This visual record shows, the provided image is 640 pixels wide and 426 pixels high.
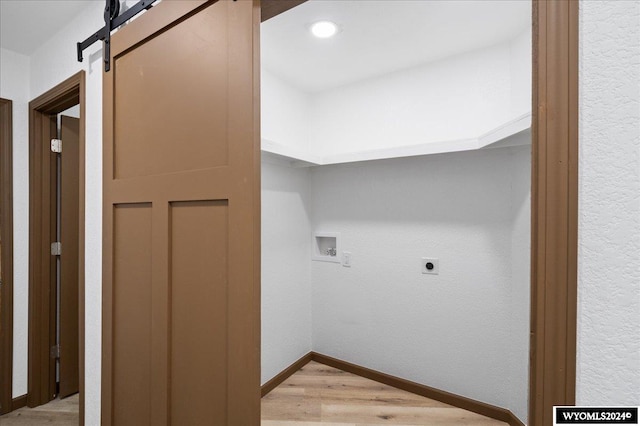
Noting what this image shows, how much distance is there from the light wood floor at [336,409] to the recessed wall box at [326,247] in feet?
3.29

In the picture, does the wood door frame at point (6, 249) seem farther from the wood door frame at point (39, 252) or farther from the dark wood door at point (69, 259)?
the dark wood door at point (69, 259)

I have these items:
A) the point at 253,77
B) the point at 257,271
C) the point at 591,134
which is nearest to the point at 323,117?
the point at 253,77

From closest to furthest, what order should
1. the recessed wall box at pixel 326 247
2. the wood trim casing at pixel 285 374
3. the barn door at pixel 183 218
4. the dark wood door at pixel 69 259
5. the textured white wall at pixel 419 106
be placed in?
the barn door at pixel 183 218
the textured white wall at pixel 419 106
the dark wood door at pixel 69 259
the wood trim casing at pixel 285 374
the recessed wall box at pixel 326 247

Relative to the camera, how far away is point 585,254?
525mm

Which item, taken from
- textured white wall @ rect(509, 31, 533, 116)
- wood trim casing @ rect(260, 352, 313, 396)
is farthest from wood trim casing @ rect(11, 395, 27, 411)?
textured white wall @ rect(509, 31, 533, 116)

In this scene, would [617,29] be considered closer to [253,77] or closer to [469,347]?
[253,77]

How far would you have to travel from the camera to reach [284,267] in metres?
2.43

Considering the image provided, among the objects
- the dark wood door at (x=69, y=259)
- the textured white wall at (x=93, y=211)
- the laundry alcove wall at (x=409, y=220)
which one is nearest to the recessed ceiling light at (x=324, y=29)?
the laundry alcove wall at (x=409, y=220)

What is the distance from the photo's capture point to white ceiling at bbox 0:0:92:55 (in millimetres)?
1440

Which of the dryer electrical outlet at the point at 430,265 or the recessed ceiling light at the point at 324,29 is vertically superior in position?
the recessed ceiling light at the point at 324,29

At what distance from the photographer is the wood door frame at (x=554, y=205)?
0.53 meters

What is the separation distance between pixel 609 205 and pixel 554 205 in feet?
0.26

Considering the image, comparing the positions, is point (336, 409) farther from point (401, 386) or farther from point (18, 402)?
point (18, 402)

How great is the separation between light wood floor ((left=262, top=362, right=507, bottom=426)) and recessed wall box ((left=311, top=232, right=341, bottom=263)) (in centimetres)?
100
